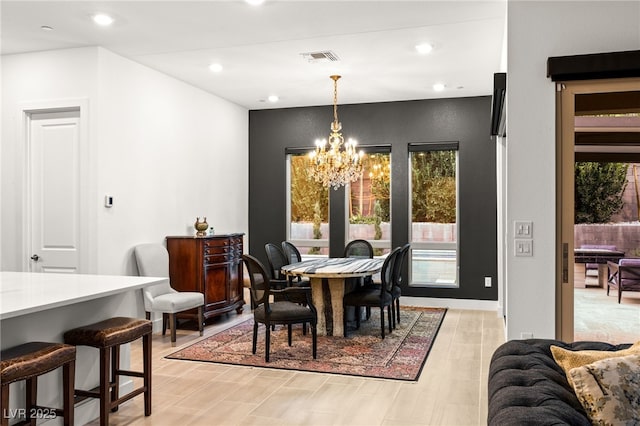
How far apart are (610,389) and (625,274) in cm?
220

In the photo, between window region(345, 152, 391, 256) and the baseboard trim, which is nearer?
the baseboard trim

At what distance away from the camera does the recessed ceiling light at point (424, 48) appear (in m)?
5.05

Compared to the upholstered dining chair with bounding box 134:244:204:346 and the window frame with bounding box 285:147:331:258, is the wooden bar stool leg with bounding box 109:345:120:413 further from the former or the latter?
the window frame with bounding box 285:147:331:258

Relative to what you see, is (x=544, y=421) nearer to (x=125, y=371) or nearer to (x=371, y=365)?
(x=125, y=371)

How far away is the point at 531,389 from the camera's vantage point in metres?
1.67

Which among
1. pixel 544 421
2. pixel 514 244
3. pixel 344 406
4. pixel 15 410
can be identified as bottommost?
pixel 344 406

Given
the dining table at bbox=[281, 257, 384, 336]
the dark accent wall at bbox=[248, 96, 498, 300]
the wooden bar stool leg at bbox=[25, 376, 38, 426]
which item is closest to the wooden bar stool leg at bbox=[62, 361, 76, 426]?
the wooden bar stool leg at bbox=[25, 376, 38, 426]

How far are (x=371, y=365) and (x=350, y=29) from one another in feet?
9.58

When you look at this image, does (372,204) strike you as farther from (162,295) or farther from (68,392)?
(68,392)

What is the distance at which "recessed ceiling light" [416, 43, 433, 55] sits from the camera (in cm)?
505

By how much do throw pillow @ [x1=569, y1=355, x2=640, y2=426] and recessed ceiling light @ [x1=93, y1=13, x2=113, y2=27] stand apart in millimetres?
4258

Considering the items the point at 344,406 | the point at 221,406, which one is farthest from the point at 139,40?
the point at 344,406

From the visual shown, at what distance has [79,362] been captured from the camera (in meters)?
3.23

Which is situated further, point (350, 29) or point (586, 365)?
point (350, 29)
